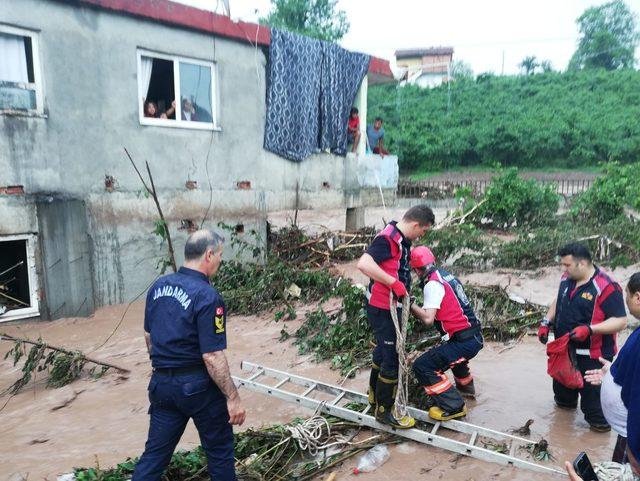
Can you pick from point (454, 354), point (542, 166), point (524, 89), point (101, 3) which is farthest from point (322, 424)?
point (524, 89)

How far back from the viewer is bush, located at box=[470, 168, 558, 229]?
14297 millimetres

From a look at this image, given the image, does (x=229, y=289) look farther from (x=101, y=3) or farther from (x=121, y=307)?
(x=101, y=3)

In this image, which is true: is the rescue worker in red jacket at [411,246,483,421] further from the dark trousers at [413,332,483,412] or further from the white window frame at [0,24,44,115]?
the white window frame at [0,24,44,115]

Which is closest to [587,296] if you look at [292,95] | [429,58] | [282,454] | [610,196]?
[282,454]

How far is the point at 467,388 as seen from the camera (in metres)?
4.86

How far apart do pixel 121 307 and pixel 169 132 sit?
10.4 feet

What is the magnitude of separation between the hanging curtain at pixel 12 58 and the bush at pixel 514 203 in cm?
1131

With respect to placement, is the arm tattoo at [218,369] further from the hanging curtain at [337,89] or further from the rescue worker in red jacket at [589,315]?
the hanging curtain at [337,89]

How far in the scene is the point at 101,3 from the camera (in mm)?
7891

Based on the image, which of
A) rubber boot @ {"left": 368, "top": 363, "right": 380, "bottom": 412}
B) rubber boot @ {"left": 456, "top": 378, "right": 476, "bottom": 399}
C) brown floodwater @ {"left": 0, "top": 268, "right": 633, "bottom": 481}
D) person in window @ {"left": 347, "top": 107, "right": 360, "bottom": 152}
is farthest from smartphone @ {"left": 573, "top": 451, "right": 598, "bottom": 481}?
person in window @ {"left": 347, "top": 107, "right": 360, "bottom": 152}

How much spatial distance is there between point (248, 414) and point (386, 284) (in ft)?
6.39

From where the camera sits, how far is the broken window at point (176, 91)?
874 cm

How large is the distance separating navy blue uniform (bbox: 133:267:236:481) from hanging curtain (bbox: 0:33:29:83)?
6.35m

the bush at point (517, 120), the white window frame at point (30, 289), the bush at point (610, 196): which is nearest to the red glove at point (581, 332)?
the white window frame at point (30, 289)
